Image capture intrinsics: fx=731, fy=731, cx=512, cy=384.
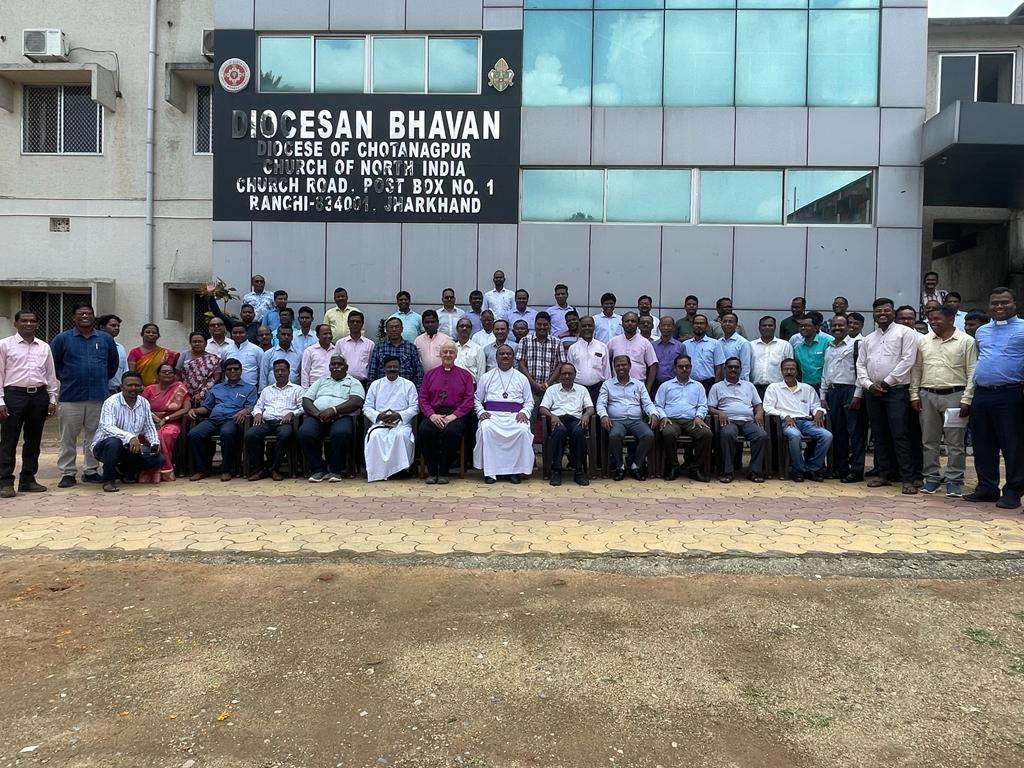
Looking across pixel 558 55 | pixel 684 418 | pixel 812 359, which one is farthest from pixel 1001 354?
pixel 558 55

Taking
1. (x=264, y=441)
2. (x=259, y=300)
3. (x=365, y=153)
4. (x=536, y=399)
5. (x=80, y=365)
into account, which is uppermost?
(x=365, y=153)

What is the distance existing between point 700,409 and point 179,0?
476 inches

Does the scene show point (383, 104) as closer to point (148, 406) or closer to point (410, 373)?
point (410, 373)

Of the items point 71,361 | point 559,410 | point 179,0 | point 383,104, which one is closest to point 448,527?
point 559,410

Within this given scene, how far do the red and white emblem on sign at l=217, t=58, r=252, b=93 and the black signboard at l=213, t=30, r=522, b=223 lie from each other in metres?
0.07

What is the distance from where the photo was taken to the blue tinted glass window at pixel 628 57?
1148 centimetres

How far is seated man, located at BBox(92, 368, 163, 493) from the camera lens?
7.19 metres

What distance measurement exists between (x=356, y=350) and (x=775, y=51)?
8044 millimetres

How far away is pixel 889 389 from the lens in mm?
7414

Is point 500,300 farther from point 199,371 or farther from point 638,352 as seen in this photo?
point 199,371

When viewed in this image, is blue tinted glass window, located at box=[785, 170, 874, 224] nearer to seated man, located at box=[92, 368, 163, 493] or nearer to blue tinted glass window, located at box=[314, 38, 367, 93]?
blue tinted glass window, located at box=[314, 38, 367, 93]

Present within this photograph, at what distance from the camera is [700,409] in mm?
8086

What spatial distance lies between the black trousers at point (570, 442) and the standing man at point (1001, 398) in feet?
12.1

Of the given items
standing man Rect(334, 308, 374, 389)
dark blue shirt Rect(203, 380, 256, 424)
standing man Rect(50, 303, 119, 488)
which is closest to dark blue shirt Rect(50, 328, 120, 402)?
standing man Rect(50, 303, 119, 488)
